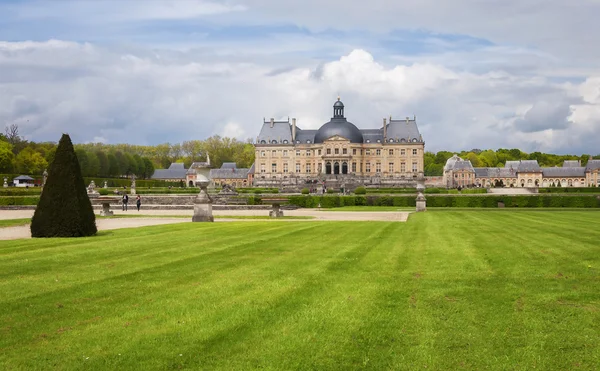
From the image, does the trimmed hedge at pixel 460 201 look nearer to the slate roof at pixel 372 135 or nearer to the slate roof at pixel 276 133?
Answer: the slate roof at pixel 372 135

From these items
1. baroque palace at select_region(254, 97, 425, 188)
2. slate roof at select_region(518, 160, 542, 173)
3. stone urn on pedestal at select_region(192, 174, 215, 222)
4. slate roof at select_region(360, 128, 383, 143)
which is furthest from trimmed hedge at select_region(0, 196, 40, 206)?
slate roof at select_region(518, 160, 542, 173)

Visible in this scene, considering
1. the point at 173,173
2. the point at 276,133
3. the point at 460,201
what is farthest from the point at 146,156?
the point at 460,201

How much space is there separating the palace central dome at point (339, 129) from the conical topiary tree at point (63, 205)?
303 ft

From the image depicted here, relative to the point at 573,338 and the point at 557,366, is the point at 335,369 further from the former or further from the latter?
the point at 573,338

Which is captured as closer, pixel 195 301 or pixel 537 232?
pixel 195 301

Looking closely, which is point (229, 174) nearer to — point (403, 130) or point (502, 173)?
point (403, 130)

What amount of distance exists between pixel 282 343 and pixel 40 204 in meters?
12.7

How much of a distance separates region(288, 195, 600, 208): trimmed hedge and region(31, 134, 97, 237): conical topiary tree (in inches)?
1218

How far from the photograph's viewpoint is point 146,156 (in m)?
155

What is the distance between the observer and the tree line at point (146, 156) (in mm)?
90188

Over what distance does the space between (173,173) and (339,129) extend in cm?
4385

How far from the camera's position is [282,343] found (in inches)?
230

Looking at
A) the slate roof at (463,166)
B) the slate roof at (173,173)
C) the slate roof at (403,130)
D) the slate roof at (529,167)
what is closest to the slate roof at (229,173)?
the slate roof at (173,173)

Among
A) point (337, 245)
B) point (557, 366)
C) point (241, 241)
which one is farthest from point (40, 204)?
point (557, 366)
